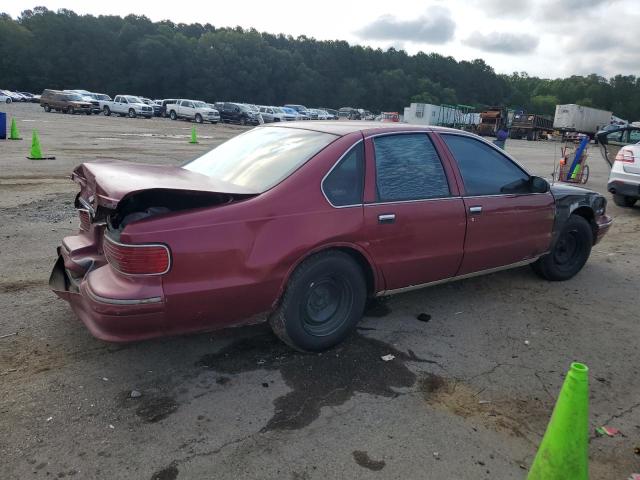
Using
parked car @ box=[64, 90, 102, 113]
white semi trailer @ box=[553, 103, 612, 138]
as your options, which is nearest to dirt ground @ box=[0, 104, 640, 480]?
parked car @ box=[64, 90, 102, 113]

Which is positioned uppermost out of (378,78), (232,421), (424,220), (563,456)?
(378,78)

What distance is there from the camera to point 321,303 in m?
3.69

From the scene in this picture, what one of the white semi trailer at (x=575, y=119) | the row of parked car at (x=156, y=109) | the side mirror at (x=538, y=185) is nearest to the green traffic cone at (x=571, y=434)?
the side mirror at (x=538, y=185)

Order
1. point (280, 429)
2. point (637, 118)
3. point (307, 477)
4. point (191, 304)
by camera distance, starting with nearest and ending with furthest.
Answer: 1. point (307, 477)
2. point (280, 429)
3. point (191, 304)
4. point (637, 118)

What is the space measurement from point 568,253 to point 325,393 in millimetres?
3636

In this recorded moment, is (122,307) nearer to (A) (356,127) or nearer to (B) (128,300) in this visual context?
(B) (128,300)

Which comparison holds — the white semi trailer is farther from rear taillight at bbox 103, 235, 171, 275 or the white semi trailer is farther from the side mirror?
rear taillight at bbox 103, 235, 171, 275

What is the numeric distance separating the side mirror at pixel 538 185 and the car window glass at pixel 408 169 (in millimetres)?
1075

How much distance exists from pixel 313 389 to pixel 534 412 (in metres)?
1.35

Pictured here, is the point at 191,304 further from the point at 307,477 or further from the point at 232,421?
the point at 307,477

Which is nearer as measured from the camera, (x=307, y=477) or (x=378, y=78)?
(x=307, y=477)

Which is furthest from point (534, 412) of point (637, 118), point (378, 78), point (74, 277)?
point (637, 118)

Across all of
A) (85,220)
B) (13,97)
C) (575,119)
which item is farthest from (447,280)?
(13,97)

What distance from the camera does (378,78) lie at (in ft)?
362
